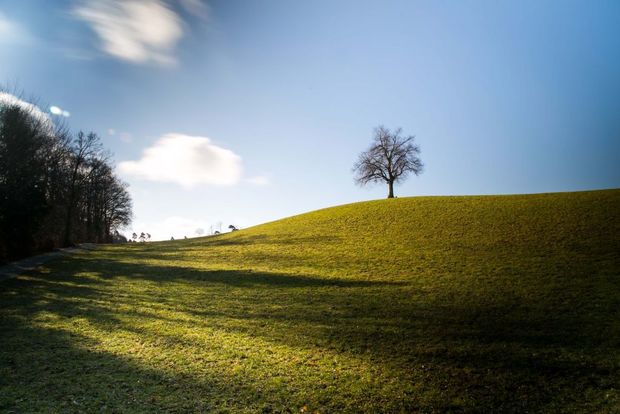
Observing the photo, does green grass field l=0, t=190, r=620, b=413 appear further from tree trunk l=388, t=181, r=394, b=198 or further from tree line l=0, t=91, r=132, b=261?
tree trunk l=388, t=181, r=394, b=198

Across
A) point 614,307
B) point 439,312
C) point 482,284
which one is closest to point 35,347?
point 439,312

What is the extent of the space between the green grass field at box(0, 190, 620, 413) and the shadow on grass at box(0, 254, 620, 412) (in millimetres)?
64

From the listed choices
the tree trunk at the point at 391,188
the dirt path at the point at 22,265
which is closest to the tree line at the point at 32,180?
the dirt path at the point at 22,265

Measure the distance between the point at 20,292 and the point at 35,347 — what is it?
1145 centimetres

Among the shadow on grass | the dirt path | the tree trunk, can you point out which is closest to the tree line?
the dirt path

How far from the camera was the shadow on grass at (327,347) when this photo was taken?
8797 millimetres

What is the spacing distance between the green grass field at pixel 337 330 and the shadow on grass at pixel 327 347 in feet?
0.21

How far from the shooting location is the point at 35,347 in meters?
12.1

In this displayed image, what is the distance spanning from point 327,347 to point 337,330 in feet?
5.11

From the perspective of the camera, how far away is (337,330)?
44.5ft

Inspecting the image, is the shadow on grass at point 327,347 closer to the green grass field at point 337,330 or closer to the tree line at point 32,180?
the green grass field at point 337,330

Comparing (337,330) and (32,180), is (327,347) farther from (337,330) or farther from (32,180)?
(32,180)

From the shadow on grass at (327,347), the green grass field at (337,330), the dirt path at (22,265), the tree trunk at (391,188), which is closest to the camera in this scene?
the shadow on grass at (327,347)

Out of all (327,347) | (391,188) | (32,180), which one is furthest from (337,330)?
(391,188)
